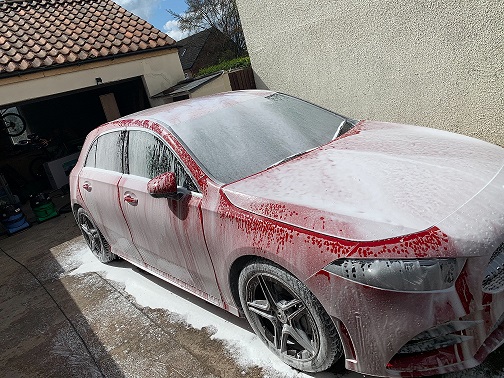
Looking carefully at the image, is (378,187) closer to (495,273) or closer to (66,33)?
(495,273)

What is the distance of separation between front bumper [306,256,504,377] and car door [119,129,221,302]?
1.02m

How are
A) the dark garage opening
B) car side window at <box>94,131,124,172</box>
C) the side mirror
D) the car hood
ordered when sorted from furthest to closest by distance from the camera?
the dark garage opening → car side window at <box>94,131,124,172</box> → the side mirror → the car hood

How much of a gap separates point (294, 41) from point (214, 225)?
481 cm

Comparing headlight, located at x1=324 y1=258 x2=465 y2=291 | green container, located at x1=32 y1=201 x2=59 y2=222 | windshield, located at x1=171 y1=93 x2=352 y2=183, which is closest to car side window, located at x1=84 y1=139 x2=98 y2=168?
windshield, located at x1=171 y1=93 x2=352 y2=183

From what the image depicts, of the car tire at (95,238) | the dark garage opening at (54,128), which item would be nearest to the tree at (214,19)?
the dark garage opening at (54,128)

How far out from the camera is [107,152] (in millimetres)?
3721

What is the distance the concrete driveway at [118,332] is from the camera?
2586 mm

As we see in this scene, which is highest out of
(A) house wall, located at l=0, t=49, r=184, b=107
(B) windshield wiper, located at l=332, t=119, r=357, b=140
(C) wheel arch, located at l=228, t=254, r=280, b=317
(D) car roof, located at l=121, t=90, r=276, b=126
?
(A) house wall, located at l=0, t=49, r=184, b=107

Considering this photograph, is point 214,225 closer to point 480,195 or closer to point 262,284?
point 262,284

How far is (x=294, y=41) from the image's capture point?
20.8ft

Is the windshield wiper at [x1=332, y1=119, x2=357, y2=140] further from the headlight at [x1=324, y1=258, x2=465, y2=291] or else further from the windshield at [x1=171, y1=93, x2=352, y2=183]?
the headlight at [x1=324, y1=258, x2=465, y2=291]

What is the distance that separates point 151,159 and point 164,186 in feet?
1.92

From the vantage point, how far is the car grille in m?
1.74

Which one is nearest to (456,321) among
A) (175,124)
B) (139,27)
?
(175,124)
